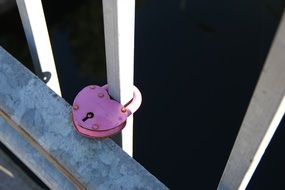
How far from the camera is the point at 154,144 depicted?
3867 mm

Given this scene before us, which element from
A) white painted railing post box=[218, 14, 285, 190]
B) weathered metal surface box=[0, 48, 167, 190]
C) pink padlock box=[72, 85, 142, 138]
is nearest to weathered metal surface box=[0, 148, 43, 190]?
weathered metal surface box=[0, 48, 167, 190]

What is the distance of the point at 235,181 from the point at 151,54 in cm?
315

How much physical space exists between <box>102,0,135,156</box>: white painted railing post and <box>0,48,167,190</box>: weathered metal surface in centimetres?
16

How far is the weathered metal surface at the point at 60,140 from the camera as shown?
1.31 m

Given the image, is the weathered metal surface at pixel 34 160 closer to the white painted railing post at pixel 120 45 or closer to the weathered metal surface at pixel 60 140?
the weathered metal surface at pixel 60 140

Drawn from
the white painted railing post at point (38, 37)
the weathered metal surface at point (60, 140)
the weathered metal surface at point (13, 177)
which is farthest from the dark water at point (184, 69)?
the weathered metal surface at point (60, 140)

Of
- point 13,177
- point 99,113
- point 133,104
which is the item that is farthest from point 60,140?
point 13,177

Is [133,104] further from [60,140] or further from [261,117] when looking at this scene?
[261,117]

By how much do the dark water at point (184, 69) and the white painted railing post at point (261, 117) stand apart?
262 centimetres

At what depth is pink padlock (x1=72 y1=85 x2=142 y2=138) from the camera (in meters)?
1.37

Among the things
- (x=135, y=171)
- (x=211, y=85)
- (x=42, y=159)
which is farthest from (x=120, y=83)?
(x=211, y=85)

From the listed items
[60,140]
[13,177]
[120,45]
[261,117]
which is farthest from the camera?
[13,177]

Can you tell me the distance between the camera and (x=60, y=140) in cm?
139

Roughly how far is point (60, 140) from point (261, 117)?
0.69 metres
